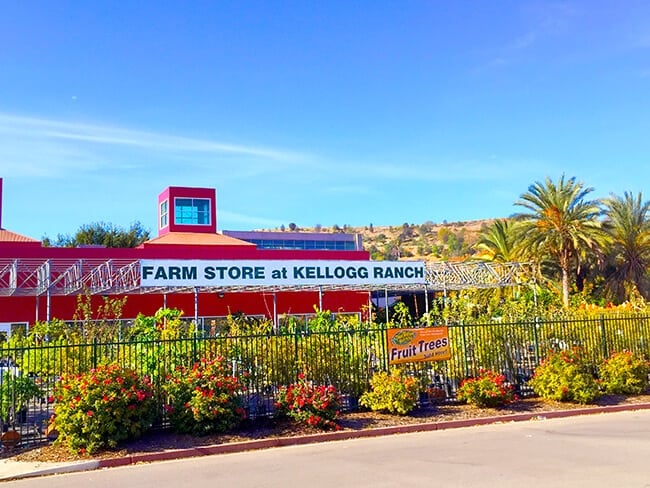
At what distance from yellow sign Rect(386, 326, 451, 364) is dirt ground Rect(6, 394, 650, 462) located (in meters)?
1.18

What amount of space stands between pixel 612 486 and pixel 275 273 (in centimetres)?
2371

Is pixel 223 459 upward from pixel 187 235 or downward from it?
downward

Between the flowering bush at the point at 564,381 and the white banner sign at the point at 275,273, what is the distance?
53.9ft

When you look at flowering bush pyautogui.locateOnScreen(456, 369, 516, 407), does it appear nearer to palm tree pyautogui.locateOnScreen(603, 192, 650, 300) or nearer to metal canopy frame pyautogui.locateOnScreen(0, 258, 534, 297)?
metal canopy frame pyautogui.locateOnScreen(0, 258, 534, 297)

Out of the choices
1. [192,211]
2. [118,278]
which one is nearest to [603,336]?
[118,278]

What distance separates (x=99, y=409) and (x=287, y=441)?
3480 mm

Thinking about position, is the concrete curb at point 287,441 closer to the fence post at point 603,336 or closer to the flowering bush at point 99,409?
the flowering bush at point 99,409

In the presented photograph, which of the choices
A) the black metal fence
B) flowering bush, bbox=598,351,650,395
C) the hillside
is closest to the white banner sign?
the black metal fence

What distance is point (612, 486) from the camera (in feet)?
26.6

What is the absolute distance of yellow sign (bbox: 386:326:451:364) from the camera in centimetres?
1533

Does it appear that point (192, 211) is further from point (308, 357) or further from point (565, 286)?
point (308, 357)

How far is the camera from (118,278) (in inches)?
1143

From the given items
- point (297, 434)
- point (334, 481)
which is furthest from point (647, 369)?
point (334, 481)

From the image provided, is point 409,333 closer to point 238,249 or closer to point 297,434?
point 297,434
